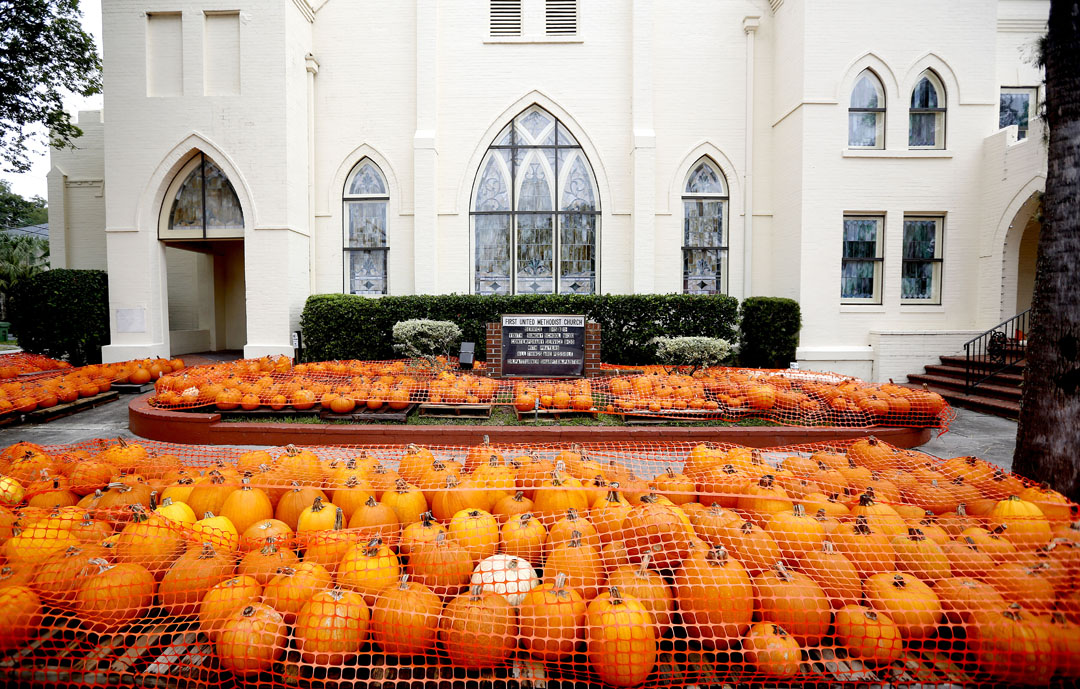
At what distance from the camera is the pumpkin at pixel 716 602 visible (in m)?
1.86

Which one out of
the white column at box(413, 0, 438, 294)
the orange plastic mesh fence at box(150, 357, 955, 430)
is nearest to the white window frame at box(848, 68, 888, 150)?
the orange plastic mesh fence at box(150, 357, 955, 430)

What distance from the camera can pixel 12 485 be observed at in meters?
2.81

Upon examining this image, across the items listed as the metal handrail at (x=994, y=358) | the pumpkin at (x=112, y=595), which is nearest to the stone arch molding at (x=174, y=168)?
the pumpkin at (x=112, y=595)

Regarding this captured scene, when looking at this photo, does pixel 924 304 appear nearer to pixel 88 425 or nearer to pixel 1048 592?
pixel 1048 592

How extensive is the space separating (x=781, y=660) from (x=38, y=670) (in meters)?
2.55

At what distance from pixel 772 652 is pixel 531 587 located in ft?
2.96

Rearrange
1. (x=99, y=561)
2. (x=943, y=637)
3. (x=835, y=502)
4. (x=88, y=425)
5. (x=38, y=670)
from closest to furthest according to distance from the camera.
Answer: (x=38, y=670) → (x=943, y=637) → (x=99, y=561) → (x=835, y=502) → (x=88, y=425)

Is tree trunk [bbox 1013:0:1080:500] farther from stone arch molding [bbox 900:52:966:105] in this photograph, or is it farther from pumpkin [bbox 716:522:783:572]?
stone arch molding [bbox 900:52:966:105]

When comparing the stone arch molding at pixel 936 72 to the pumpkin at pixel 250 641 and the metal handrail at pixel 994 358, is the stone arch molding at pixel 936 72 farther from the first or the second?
the pumpkin at pixel 250 641

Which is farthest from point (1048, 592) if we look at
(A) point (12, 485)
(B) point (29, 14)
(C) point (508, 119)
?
(B) point (29, 14)

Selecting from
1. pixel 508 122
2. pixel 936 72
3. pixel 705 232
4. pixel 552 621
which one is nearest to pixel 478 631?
pixel 552 621

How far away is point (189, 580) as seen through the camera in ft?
6.55

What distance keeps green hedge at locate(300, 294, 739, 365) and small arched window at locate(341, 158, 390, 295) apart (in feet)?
8.13

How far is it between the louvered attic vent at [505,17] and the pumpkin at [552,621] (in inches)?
601
